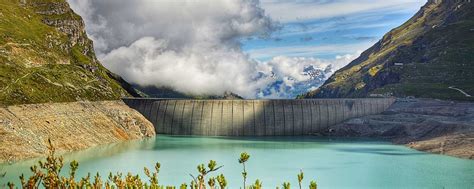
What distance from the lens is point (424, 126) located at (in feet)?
293

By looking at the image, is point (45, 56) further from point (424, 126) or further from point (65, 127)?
point (424, 126)

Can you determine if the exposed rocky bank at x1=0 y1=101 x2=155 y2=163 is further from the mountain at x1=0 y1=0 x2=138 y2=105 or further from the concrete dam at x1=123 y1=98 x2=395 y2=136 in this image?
the concrete dam at x1=123 y1=98 x2=395 y2=136

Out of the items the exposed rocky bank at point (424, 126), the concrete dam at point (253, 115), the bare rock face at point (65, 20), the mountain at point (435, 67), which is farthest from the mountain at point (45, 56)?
the mountain at point (435, 67)

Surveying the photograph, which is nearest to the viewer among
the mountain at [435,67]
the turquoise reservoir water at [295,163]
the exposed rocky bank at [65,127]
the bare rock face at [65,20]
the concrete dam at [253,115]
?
the turquoise reservoir water at [295,163]

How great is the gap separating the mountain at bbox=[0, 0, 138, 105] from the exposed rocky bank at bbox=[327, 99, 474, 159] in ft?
173

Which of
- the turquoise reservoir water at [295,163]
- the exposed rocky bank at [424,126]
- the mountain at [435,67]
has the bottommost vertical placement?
the turquoise reservoir water at [295,163]

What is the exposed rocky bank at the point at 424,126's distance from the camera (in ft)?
240

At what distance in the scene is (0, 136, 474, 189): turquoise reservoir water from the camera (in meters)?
48.7

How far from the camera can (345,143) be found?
Answer: 9031 cm

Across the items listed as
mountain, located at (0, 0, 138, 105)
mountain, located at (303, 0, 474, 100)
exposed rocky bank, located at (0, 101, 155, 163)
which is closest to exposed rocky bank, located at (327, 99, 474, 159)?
mountain, located at (303, 0, 474, 100)

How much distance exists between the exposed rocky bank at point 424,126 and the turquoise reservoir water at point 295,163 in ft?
12.1

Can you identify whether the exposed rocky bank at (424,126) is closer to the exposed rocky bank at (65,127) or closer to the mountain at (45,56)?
the exposed rocky bank at (65,127)

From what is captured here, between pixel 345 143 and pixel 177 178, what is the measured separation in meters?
48.0

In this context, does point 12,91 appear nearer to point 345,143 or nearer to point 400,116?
point 345,143
